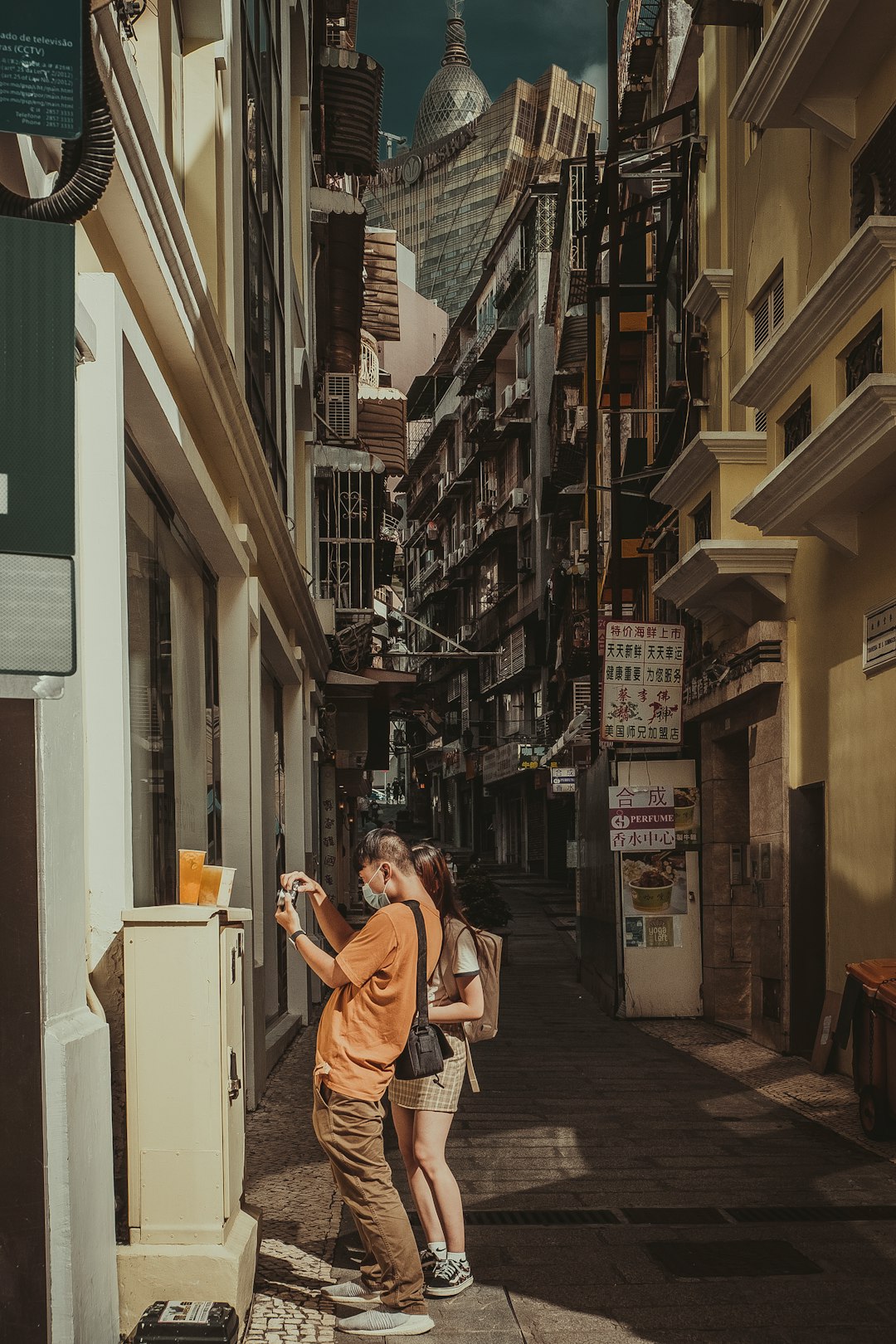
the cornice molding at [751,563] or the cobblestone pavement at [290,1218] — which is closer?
the cobblestone pavement at [290,1218]

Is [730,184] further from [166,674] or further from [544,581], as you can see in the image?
[544,581]

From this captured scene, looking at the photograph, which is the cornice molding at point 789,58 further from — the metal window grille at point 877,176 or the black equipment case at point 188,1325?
the black equipment case at point 188,1325

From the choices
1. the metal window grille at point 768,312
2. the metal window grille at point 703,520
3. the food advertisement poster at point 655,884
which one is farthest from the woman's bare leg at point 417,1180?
the metal window grille at point 703,520

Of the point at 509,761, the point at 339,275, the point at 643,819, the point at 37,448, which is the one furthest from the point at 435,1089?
the point at 509,761

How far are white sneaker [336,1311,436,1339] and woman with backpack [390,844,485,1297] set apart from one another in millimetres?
470

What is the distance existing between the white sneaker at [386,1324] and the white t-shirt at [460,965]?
1311mm

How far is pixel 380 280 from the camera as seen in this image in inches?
1224

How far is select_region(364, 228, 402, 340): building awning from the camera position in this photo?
30359mm

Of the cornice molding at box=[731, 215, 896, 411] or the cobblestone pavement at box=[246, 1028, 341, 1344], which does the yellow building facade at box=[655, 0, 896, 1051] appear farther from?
the cobblestone pavement at box=[246, 1028, 341, 1344]

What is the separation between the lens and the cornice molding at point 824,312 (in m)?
10.5

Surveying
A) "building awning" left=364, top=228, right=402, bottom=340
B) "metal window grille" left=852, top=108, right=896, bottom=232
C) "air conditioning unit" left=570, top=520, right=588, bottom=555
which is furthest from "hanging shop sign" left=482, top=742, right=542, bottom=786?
"metal window grille" left=852, top=108, right=896, bottom=232

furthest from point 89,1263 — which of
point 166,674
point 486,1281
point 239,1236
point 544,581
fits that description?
point 544,581

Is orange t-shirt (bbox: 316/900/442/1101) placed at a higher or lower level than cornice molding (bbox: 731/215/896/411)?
lower

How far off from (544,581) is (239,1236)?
49.5m
